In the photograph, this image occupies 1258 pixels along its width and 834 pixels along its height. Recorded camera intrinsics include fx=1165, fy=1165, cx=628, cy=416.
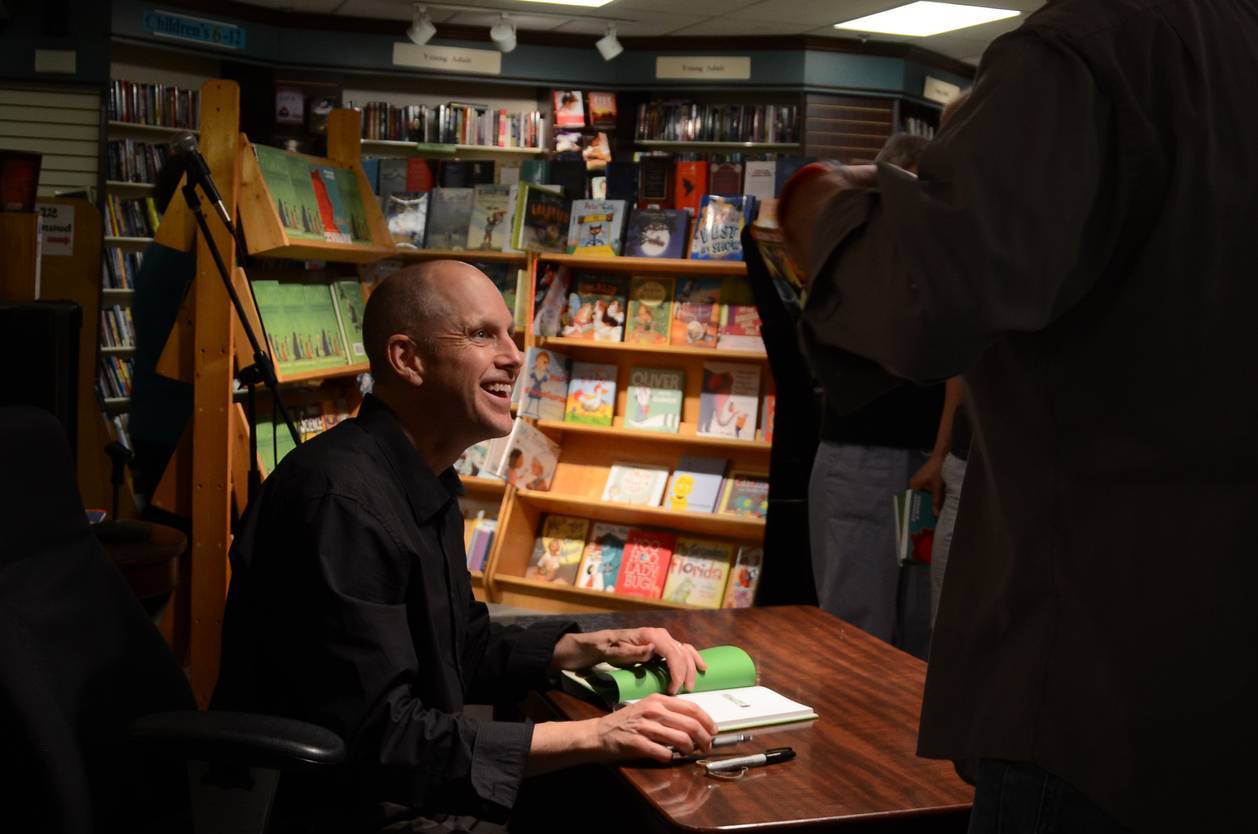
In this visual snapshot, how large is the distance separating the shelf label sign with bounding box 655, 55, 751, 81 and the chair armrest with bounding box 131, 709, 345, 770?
8.70m

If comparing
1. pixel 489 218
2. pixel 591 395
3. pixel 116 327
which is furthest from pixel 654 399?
pixel 116 327

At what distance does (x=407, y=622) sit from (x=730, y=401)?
3.50 metres

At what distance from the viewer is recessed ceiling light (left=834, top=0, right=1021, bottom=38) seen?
8.09 metres

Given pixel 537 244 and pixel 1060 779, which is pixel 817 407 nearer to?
pixel 537 244

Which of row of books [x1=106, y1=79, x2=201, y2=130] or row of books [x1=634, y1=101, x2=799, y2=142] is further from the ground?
row of books [x1=634, y1=101, x2=799, y2=142]

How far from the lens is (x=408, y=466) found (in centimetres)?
179

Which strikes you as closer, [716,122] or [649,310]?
[649,310]

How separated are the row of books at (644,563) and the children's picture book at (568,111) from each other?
196 inches

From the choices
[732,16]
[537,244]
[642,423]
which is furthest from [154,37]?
[642,423]

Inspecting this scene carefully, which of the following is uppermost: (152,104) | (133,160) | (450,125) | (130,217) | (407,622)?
(450,125)

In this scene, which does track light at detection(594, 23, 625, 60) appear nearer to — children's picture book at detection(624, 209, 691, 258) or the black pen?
children's picture book at detection(624, 209, 691, 258)

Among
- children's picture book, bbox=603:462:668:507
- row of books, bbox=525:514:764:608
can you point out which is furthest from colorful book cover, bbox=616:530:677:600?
children's picture book, bbox=603:462:668:507

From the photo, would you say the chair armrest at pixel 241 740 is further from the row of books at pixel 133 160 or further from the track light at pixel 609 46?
the track light at pixel 609 46

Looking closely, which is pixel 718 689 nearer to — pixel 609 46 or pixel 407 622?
pixel 407 622
